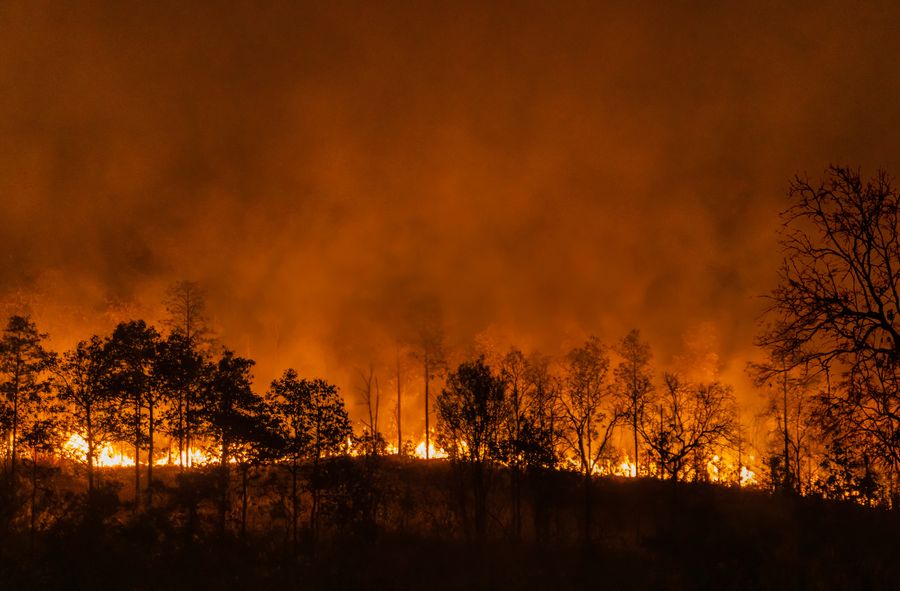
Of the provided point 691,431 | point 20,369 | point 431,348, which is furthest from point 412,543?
point 691,431

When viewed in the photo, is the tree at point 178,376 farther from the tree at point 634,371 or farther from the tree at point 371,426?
the tree at point 634,371

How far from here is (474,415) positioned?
138ft

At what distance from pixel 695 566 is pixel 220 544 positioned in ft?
80.9

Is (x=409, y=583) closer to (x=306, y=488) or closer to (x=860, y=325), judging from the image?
(x=306, y=488)

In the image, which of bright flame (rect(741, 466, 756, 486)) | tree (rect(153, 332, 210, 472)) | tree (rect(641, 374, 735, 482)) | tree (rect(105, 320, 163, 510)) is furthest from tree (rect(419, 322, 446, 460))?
tree (rect(105, 320, 163, 510))

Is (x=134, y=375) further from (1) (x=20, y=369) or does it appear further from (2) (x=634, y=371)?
(2) (x=634, y=371)

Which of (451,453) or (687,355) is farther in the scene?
(687,355)

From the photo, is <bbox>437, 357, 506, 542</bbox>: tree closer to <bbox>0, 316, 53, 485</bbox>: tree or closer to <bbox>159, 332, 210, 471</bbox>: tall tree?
<bbox>159, 332, 210, 471</bbox>: tall tree

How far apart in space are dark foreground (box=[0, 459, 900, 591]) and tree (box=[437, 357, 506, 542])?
9.97 feet

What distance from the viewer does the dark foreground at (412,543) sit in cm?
3238

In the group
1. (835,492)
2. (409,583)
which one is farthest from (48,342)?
(835,492)

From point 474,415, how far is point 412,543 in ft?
29.2

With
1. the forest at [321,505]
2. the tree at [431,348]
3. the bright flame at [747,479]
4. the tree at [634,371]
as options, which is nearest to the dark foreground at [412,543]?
the forest at [321,505]

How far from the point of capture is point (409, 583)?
32.9m
